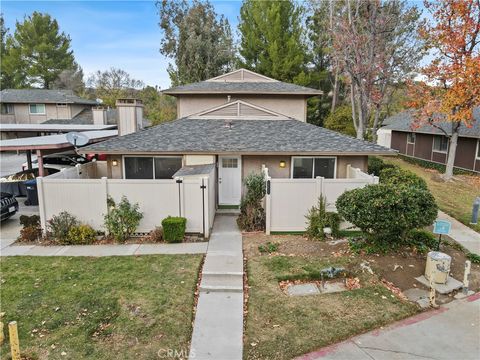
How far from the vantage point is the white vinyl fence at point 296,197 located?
34.7 feet

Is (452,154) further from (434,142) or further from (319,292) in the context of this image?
(319,292)

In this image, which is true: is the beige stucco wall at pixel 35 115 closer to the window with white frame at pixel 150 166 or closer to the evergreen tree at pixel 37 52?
the evergreen tree at pixel 37 52

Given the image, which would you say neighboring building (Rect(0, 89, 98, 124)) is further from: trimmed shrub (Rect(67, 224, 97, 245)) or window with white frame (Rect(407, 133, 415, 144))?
window with white frame (Rect(407, 133, 415, 144))

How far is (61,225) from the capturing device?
10266mm

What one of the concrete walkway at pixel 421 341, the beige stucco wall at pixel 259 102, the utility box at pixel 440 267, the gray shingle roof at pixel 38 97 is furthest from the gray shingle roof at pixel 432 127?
the gray shingle roof at pixel 38 97

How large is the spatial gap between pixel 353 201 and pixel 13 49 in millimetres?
52059

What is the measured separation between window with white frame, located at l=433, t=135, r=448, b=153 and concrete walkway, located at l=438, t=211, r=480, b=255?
46.5ft

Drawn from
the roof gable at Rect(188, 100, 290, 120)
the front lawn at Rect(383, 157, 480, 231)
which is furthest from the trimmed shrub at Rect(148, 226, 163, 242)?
the front lawn at Rect(383, 157, 480, 231)

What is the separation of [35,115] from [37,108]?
818mm

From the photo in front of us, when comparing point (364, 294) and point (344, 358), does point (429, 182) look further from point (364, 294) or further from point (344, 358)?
point (344, 358)

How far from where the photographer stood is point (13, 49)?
4478cm

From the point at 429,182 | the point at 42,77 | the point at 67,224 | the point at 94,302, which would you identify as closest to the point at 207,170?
the point at 67,224

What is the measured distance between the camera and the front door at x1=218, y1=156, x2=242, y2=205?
13.6 metres

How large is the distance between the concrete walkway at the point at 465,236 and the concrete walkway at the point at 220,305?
6660 mm
